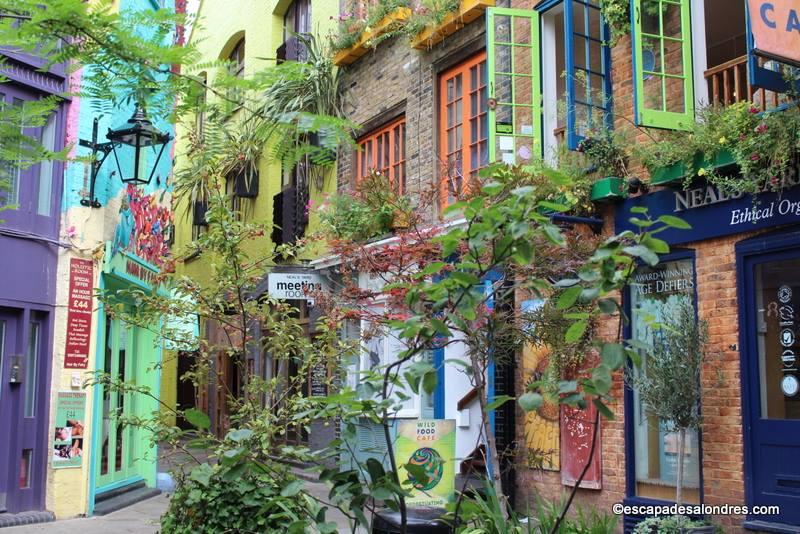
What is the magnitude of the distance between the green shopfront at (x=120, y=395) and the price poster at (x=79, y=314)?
26 centimetres

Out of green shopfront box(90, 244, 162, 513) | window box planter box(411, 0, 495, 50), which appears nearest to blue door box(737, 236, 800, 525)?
window box planter box(411, 0, 495, 50)

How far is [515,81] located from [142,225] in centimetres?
698

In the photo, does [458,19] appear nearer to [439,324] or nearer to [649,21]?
[649,21]

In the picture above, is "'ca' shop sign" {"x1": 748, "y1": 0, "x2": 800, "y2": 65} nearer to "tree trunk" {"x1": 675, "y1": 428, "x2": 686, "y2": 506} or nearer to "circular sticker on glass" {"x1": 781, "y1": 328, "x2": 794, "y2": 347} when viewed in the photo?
"circular sticker on glass" {"x1": 781, "y1": 328, "x2": 794, "y2": 347}

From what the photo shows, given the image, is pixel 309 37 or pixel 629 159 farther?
pixel 309 37

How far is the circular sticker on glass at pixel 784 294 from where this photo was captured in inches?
328

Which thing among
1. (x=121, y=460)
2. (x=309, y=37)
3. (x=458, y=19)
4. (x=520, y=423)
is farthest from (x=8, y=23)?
(x=309, y=37)

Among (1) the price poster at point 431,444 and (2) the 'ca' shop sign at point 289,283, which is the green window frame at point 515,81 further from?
(2) the 'ca' shop sign at point 289,283

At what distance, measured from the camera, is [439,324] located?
10.3ft

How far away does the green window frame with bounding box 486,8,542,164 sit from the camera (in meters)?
10.6

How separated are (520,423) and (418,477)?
7.94 meters

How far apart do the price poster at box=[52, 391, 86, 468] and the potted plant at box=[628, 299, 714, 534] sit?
7.47 meters

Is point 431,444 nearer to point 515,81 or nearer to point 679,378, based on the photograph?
point 679,378

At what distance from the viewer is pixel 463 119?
1318 centimetres
